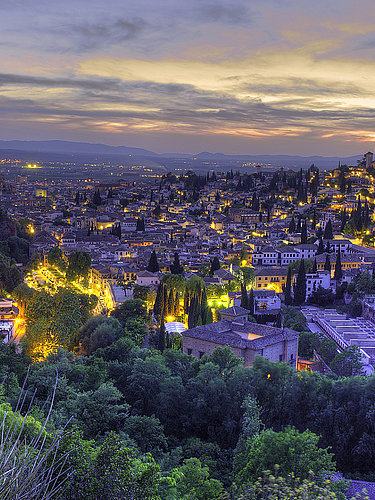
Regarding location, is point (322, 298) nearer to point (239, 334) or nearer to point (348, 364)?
Result: point (239, 334)

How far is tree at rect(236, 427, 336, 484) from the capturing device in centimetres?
751

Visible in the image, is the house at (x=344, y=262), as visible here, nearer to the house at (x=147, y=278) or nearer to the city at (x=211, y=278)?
the city at (x=211, y=278)

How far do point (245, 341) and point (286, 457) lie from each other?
787 centimetres

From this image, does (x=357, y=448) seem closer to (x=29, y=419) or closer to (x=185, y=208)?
(x=29, y=419)

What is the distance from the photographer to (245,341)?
15.5 meters

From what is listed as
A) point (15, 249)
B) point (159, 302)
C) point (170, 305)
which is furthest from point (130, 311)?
point (15, 249)

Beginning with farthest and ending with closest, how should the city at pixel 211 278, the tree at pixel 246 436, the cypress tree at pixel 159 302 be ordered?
the cypress tree at pixel 159 302
the city at pixel 211 278
the tree at pixel 246 436

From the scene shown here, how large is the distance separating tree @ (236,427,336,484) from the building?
714 cm

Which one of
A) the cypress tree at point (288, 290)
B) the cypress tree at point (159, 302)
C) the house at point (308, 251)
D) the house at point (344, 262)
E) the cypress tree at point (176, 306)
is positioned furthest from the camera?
the house at point (308, 251)

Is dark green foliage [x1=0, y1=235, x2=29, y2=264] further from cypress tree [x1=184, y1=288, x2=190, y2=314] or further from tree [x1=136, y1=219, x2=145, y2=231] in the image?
cypress tree [x1=184, y1=288, x2=190, y2=314]

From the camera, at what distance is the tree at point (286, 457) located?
24.6 ft

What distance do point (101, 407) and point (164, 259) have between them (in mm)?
22618

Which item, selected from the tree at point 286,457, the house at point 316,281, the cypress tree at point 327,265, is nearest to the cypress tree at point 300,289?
the house at point 316,281

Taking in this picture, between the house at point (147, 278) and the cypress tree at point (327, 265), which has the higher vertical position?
the cypress tree at point (327, 265)
